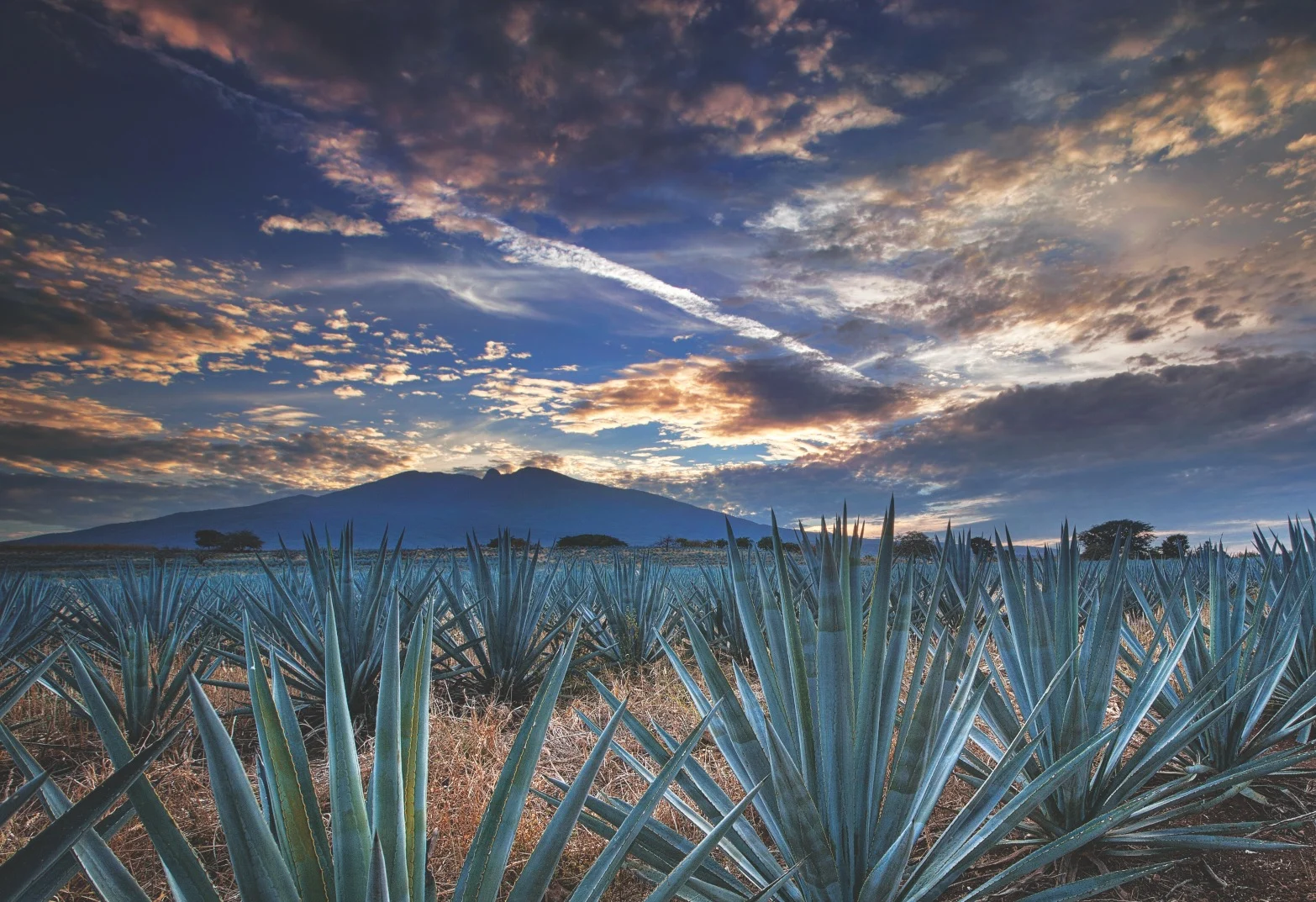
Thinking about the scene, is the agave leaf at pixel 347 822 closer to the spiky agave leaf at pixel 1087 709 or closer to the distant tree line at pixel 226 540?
the spiky agave leaf at pixel 1087 709

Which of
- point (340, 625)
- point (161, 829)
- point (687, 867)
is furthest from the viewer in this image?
point (340, 625)

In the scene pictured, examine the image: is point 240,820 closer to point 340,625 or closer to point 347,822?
point 347,822

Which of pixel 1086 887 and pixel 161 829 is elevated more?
pixel 161 829

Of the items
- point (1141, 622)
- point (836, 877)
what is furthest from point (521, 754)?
point (1141, 622)

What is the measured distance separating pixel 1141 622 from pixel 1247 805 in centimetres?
545

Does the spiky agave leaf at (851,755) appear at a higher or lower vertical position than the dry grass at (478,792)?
higher

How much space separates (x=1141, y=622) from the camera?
7.34m

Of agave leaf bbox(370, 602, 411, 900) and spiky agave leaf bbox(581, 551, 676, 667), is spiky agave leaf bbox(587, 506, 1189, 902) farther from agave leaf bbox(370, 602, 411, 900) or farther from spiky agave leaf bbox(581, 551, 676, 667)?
spiky agave leaf bbox(581, 551, 676, 667)

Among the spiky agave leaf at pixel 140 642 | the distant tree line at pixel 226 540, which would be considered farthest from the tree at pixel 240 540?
the spiky agave leaf at pixel 140 642

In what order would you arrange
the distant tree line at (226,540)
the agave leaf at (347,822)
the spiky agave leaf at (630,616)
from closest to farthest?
the agave leaf at (347,822) < the spiky agave leaf at (630,616) < the distant tree line at (226,540)

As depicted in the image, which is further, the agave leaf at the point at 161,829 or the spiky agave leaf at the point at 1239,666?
A: the spiky agave leaf at the point at 1239,666

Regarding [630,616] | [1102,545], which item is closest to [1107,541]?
[1102,545]

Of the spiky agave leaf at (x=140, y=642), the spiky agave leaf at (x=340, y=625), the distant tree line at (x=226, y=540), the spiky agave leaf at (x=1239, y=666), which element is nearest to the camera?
the spiky agave leaf at (x=1239, y=666)

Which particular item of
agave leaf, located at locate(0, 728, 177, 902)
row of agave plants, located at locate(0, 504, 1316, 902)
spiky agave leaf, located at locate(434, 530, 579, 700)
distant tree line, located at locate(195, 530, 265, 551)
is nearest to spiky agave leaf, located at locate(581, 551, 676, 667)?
spiky agave leaf, located at locate(434, 530, 579, 700)
